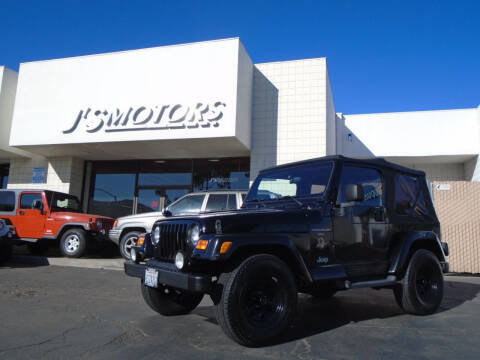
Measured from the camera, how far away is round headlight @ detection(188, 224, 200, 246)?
3564 mm

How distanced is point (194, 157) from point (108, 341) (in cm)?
1048

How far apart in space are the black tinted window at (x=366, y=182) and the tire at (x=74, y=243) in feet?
26.0

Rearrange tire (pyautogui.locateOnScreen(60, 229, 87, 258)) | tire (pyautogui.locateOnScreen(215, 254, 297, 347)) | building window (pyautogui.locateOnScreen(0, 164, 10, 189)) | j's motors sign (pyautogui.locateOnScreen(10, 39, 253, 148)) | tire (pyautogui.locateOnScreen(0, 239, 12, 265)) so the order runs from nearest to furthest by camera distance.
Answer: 1. tire (pyautogui.locateOnScreen(215, 254, 297, 347))
2. tire (pyautogui.locateOnScreen(0, 239, 12, 265))
3. tire (pyautogui.locateOnScreen(60, 229, 87, 258))
4. j's motors sign (pyautogui.locateOnScreen(10, 39, 253, 148))
5. building window (pyautogui.locateOnScreen(0, 164, 10, 189))

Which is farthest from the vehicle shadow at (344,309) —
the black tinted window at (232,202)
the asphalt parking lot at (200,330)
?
the black tinted window at (232,202)

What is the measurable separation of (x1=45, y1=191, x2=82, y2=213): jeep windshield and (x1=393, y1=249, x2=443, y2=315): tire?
951cm

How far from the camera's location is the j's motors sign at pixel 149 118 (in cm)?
1098

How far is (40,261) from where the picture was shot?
992cm

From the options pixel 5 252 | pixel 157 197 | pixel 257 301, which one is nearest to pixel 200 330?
pixel 257 301

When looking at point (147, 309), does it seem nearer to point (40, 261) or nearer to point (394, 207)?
point (394, 207)

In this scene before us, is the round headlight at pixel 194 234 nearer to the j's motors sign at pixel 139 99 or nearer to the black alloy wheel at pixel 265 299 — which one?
the black alloy wheel at pixel 265 299

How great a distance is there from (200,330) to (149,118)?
8.55 m

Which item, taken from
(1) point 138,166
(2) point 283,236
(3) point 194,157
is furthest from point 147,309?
(1) point 138,166

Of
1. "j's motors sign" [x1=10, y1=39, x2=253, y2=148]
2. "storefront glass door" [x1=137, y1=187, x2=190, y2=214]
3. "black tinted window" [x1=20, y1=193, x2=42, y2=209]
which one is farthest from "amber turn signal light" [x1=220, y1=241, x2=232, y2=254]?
"storefront glass door" [x1=137, y1=187, x2=190, y2=214]

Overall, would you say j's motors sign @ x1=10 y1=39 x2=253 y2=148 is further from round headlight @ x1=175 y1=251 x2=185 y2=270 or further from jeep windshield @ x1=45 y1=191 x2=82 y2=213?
round headlight @ x1=175 y1=251 x2=185 y2=270
